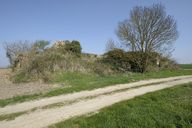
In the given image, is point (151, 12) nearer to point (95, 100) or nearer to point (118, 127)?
point (95, 100)

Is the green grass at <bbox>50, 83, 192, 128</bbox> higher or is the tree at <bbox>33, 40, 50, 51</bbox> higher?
the tree at <bbox>33, 40, 50, 51</bbox>

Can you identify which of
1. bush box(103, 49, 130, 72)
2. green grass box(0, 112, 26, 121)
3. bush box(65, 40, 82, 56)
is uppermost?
bush box(65, 40, 82, 56)

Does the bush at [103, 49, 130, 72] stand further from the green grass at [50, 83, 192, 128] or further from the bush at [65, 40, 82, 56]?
the green grass at [50, 83, 192, 128]

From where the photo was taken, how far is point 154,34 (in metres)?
25.9

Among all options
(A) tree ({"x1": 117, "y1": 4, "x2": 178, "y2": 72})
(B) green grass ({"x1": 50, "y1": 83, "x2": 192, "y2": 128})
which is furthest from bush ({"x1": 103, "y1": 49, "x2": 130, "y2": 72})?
(B) green grass ({"x1": 50, "y1": 83, "x2": 192, "y2": 128})

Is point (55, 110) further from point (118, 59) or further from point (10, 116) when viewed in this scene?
point (118, 59)

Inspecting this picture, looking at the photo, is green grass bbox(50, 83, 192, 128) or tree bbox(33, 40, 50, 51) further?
tree bbox(33, 40, 50, 51)

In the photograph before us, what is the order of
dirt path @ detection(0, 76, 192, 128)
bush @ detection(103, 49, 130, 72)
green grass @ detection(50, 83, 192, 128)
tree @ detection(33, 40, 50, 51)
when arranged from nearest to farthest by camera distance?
1. green grass @ detection(50, 83, 192, 128)
2. dirt path @ detection(0, 76, 192, 128)
3. tree @ detection(33, 40, 50, 51)
4. bush @ detection(103, 49, 130, 72)

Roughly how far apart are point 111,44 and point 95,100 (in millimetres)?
18375

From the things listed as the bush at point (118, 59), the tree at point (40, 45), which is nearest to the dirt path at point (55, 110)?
the tree at point (40, 45)

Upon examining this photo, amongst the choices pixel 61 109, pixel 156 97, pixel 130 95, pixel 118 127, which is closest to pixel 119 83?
pixel 130 95

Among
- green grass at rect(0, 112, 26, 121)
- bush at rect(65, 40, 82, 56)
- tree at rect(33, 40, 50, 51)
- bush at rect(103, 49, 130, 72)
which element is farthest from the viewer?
bush at rect(65, 40, 82, 56)

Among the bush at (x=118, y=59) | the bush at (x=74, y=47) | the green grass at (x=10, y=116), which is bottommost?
the green grass at (x=10, y=116)

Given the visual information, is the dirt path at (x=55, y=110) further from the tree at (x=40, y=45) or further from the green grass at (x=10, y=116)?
the tree at (x=40, y=45)
